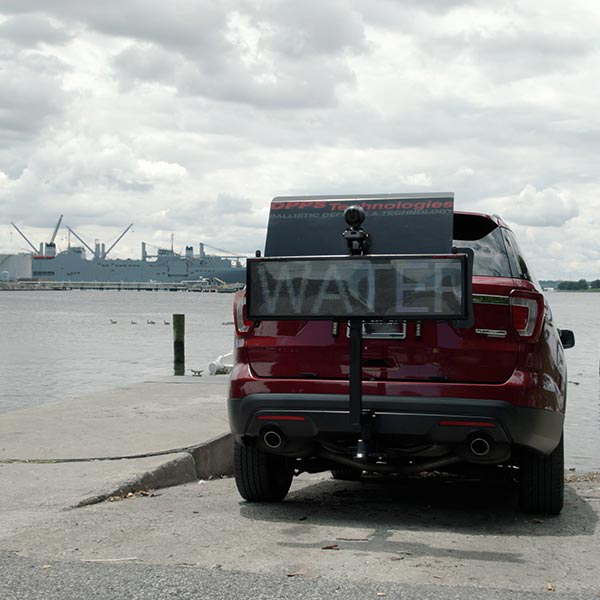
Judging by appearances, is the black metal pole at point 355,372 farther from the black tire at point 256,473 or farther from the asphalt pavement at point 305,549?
the black tire at point 256,473

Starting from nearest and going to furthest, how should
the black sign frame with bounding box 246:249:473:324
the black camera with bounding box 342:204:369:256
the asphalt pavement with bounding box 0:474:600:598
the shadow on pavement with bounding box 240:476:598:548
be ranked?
the asphalt pavement with bounding box 0:474:600:598 < the black sign frame with bounding box 246:249:473:324 < the black camera with bounding box 342:204:369:256 < the shadow on pavement with bounding box 240:476:598:548

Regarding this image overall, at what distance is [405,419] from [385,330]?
518mm

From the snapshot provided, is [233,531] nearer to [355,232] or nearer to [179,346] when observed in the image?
[355,232]

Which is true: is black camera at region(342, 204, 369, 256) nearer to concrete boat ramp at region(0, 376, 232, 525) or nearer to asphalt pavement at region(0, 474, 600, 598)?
asphalt pavement at region(0, 474, 600, 598)

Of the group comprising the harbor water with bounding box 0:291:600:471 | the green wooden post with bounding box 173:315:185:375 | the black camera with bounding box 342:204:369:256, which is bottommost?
the harbor water with bounding box 0:291:600:471

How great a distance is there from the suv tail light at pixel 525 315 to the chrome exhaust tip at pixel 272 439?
147cm

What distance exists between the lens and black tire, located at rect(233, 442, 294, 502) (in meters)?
6.19

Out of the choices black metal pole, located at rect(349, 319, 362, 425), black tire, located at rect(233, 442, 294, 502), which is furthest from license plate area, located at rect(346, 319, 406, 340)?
black tire, located at rect(233, 442, 294, 502)

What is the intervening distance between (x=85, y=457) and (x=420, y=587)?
146 inches

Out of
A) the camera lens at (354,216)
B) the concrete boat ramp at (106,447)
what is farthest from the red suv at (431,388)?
the concrete boat ramp at (106,447)

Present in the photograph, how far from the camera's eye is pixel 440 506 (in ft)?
21.6

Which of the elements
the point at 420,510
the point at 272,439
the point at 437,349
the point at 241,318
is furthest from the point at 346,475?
the point at 437,349

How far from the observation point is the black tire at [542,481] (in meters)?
5.89

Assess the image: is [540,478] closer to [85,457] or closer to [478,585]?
[478,585]
